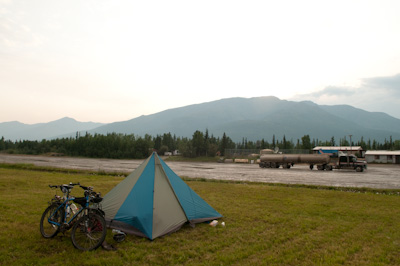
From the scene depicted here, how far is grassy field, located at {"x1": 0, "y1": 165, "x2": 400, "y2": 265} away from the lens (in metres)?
5.88

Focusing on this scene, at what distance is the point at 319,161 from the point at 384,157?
159ft

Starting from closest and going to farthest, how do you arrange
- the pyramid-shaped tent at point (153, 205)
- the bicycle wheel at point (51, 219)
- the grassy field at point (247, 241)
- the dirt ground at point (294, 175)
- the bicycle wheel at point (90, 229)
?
1. the grassy field at point (247, 241)
2. the bicycle wheel at point (90, 229)
3. the bicycle wheel at point (51, 219)
4. the pyramid-shaped tent at point (153, 205)
5. the dirt ground at point (294, 175)

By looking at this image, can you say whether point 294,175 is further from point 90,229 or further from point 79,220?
point 79,220

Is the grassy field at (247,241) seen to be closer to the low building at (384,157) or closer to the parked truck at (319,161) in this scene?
the parked truck at (319,161)

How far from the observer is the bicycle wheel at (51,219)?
7028mm

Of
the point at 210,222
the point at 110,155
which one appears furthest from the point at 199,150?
the point at 210,222

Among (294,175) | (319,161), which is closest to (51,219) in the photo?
(294,175)

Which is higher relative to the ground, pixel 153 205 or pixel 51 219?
pixel 153 205

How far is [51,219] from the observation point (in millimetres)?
7129

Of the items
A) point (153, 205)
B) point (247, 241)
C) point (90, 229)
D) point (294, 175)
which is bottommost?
point (294, 175)

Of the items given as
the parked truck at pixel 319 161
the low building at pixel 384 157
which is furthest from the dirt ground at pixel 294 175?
the low building at pixel 384 157

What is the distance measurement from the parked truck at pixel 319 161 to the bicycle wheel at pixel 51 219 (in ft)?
139

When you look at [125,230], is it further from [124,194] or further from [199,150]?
[199,150]

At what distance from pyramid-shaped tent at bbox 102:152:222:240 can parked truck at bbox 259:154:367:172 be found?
38.5 metres
